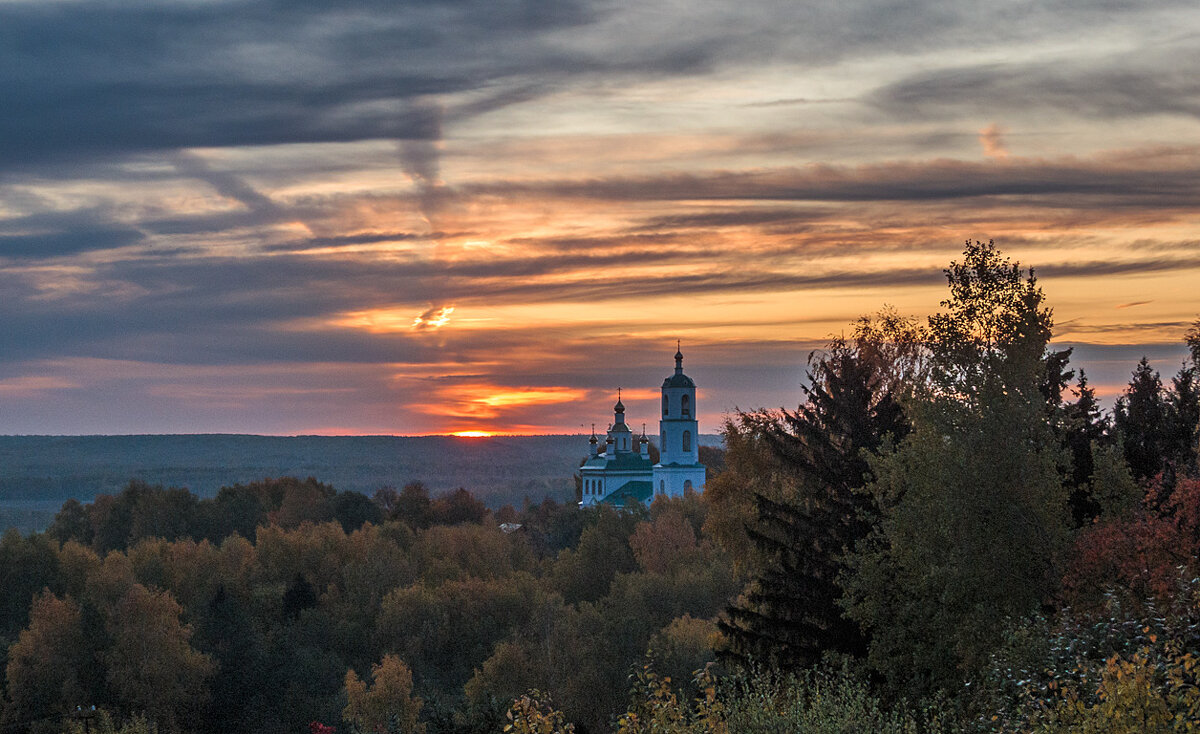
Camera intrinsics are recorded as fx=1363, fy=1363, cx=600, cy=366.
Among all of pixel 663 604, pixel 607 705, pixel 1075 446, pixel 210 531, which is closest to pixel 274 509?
pixel 210 531

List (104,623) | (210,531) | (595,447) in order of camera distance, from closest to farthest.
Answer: (104,623) → (210,531) → (595,447)

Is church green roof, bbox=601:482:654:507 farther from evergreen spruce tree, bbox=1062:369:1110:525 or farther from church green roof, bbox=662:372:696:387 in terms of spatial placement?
evergreen spruce tree, bbox=1062:369:1110:525

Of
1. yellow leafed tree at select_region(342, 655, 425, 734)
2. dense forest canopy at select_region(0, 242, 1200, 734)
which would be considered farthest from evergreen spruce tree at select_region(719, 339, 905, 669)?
yellow leafed tree at select_region(342, 655, 425, 734)

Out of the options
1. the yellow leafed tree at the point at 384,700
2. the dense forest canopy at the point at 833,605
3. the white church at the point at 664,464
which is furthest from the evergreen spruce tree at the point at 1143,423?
the white church at the point at 664,464

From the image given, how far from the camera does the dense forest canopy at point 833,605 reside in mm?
21625

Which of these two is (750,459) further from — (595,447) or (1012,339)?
(595,447)

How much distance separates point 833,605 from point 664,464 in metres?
117

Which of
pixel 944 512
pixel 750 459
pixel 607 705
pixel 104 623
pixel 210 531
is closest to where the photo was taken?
pixel 944 512

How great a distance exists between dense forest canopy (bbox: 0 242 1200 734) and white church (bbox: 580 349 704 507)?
65.3 metres

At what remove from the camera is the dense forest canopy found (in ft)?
70.9

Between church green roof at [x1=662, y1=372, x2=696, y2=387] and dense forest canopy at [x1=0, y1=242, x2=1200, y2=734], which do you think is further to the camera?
church green roof at [x1=662, y1=372, x2=696, y2=387]

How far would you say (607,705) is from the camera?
53.1 meters

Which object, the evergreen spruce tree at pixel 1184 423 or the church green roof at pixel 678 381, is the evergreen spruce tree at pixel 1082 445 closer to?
the evergreen spruce tree at pixel 1184 423

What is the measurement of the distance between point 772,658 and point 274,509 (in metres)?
93.5
